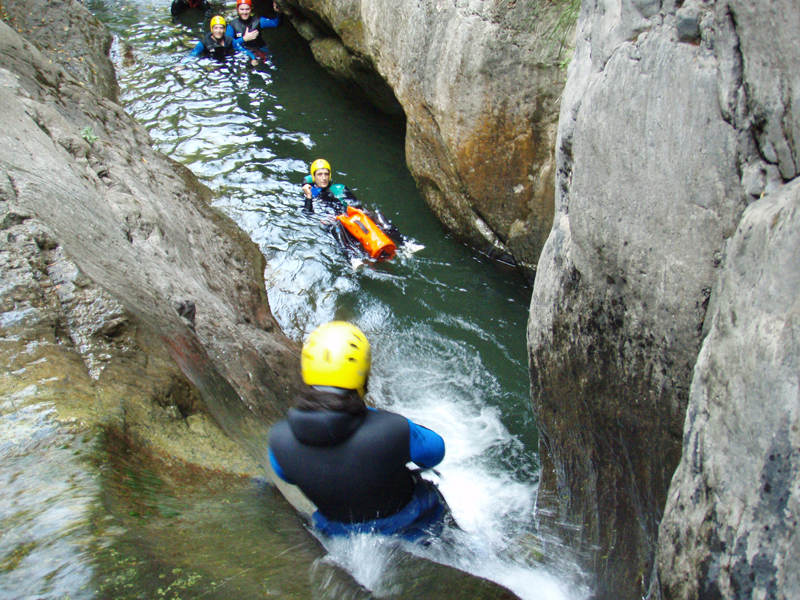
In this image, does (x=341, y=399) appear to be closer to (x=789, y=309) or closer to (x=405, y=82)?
(x=789, y=309)

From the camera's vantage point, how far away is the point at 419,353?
6070mm

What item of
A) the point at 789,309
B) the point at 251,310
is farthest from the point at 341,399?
the point at 251,310

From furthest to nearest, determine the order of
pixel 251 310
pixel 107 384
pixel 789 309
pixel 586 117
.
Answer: pixel 251 310, pixel 586 117, pixel 107 384, pixel 789 309

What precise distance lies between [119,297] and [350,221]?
3904 mm

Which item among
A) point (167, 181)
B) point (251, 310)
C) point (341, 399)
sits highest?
point (341, 399)

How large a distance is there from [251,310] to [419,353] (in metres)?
1.80

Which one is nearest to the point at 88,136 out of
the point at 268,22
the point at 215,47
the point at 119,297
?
the point at 119,297

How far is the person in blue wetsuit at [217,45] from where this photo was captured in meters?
11.8

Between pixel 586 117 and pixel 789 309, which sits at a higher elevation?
pixel 586 117

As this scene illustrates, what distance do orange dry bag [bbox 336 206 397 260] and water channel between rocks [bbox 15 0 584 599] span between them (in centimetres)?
23

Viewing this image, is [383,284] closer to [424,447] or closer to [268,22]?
[424,447]

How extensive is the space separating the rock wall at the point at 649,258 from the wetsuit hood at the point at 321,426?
→ 4.25ft

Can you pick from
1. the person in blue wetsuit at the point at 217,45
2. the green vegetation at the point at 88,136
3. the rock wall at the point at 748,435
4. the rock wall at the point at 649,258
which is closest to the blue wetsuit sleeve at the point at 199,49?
the person in blue wetsuit at the point at 217,45

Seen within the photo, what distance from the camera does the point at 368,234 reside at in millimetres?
6914
